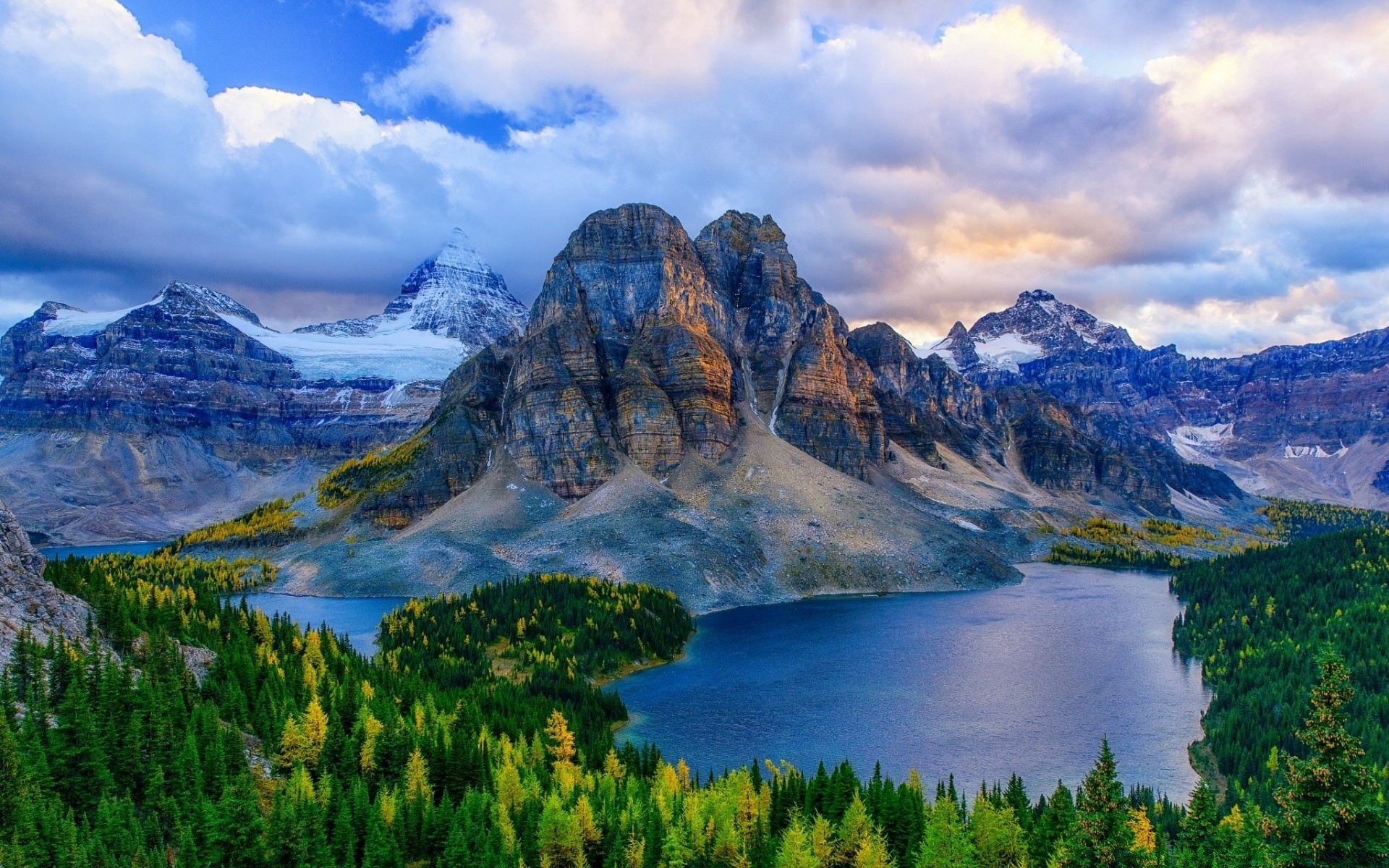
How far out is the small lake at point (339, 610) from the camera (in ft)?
387

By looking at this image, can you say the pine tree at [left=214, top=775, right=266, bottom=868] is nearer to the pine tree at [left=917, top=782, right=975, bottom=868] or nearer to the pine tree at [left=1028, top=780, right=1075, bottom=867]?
the pine tree at [left=917, top=782, right=975, bottom=868]

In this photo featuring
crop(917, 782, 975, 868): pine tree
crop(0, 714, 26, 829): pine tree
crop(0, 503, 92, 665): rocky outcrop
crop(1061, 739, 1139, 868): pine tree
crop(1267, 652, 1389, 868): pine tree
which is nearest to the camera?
crop(1267, 652, 1389, 868): pine tree

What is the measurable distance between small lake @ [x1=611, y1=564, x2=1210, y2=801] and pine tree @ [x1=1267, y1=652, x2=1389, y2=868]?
31943 mm

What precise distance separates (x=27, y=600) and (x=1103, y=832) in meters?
65.0

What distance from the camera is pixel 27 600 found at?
2255 inches

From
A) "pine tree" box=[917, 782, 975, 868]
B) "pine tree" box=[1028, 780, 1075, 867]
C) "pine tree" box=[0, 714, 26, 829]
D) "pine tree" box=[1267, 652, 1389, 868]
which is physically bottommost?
"pine tree" box=[1028, 780, 1075, 867]

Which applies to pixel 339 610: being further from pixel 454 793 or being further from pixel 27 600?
pixel 454 793

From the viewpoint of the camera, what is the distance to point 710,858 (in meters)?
43.8

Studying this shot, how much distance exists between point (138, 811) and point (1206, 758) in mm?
72314

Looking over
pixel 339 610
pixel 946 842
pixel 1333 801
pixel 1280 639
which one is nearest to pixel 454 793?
pixel 946 842

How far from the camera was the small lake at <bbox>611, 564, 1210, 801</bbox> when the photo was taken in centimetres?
6744

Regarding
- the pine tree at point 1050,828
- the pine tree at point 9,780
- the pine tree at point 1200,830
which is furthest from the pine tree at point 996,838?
the pine tree at point 9,780

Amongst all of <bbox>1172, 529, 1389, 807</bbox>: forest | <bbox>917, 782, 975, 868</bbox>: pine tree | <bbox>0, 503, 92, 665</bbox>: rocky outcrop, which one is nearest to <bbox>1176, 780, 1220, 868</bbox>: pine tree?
<bbox>1172, 529, 1389, 807</bbox>: forest

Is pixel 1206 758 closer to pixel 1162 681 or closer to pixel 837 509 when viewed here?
pixel 1162 681
